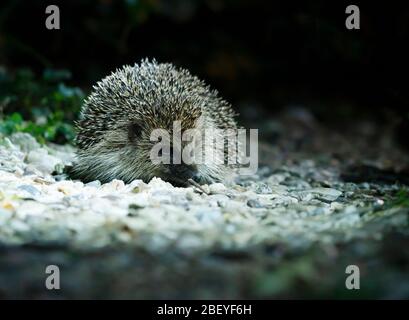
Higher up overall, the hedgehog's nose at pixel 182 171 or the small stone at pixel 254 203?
the hedgehog's nose at pixel 182 171

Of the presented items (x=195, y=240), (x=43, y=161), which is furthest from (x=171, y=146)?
(x=195, y=240)

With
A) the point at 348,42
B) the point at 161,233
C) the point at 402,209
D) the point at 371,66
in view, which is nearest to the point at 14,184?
the point at 161,233

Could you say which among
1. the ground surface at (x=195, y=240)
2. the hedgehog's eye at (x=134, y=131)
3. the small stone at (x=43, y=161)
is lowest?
the ground surface at (x=195, y=240)

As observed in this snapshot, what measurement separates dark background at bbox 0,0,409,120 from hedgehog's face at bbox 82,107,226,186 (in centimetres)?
323

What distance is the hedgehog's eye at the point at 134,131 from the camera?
6.45 meters

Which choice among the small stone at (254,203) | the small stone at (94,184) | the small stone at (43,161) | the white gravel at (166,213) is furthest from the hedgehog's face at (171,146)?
the small stone at (254,203)

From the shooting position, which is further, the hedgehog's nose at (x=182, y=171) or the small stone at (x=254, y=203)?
the hedgehog's nose at (x=182, y=171)

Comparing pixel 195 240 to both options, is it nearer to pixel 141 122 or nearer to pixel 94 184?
pixel 94 184

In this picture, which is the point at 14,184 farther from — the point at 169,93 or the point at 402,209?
the point at 402,209

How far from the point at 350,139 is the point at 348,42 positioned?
105 inches

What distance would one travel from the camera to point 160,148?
20.6ft

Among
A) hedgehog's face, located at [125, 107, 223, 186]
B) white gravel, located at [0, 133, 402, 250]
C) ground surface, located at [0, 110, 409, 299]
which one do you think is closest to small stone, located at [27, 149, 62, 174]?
white gravel, located at [0, 133, 402, 250]

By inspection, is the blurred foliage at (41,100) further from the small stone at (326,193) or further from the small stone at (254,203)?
the small stone at (254,203)

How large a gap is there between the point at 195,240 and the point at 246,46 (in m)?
10.8
